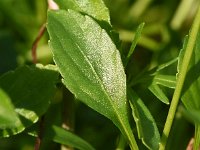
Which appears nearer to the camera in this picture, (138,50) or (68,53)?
(68,53)

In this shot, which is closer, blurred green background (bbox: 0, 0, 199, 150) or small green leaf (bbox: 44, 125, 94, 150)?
small green leaf (bbox: 44, 125, 94, 150)

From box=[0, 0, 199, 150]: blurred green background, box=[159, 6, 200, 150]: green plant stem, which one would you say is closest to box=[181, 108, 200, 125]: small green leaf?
box=[159, 6, 200, 150]: green plant stem

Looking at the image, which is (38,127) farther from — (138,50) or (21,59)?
(138,50)

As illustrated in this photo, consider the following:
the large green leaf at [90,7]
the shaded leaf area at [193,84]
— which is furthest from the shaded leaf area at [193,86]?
the large green leaf at [90,7]


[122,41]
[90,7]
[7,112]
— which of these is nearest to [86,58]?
[90,7]

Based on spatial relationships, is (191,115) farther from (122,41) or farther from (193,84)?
(122,41)

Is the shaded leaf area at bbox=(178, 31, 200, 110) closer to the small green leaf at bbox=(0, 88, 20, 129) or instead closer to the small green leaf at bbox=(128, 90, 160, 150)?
the small green leaf at bbox=(128, 90, 160, 150)

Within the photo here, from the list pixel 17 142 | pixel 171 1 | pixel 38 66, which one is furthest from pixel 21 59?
pixel 38 66
